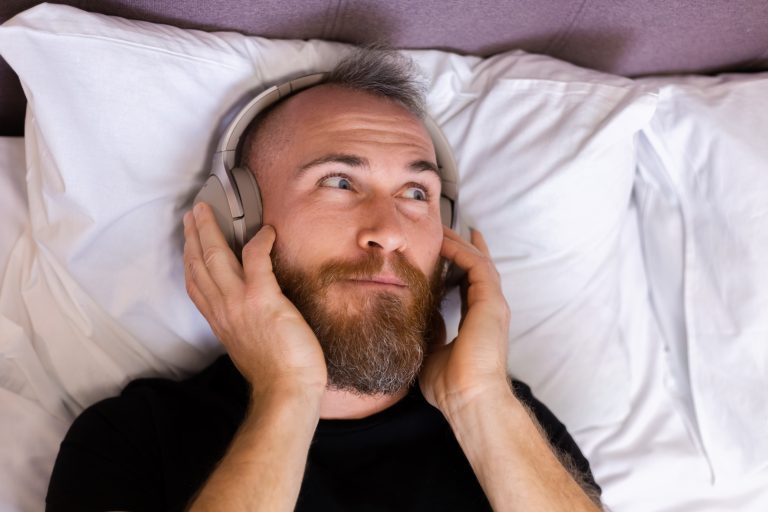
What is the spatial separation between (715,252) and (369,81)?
807mm

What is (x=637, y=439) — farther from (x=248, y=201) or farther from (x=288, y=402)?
(x=248, y=201)

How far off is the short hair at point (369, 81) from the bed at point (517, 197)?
0.09 m

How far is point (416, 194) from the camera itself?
1.24 meters

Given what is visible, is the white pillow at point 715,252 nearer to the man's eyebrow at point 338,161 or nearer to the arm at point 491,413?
the arm at point 491,413

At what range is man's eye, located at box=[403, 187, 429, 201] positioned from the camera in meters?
1.21

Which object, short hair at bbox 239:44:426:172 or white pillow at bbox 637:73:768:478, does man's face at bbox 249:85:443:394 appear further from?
white pillow at bbox 637:73:768:478

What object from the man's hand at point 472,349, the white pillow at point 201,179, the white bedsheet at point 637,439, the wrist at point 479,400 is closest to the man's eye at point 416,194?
the man's hand at point 472,349

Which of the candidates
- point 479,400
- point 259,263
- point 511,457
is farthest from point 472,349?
point 259,263

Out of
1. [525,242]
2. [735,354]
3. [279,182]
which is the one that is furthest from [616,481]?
[279,182]

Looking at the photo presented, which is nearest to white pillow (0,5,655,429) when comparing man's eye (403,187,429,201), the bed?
the bed

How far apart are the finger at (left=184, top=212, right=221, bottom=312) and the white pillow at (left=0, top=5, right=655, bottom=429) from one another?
136mm

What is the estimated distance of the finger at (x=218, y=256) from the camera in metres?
1.09

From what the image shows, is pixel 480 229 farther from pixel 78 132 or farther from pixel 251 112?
pixel 78 132

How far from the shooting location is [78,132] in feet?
3.92
